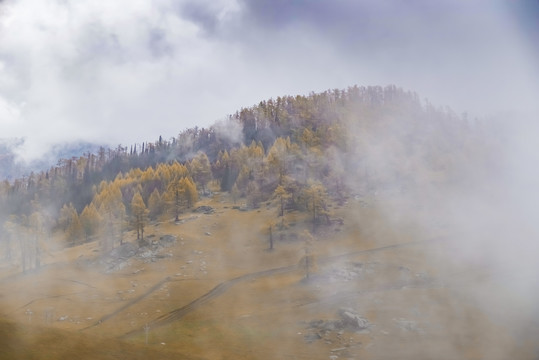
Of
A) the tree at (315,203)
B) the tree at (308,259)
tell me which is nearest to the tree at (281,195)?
the tree at (315,203)

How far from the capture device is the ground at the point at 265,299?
54031 millimetres

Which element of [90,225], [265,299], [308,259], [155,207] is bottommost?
[265,299]

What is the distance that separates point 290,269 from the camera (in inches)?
3910

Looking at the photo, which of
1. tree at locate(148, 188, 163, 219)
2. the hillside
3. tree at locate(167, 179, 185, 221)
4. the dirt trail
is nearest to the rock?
the hillside

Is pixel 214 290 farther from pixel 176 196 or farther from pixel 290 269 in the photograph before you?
pixel 176 196

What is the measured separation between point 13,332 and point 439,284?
248ft

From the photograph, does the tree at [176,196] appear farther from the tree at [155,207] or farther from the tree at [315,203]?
the tree at [315,203]

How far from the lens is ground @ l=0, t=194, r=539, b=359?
54031 millimetres

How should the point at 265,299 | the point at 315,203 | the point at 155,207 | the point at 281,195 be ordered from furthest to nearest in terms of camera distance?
the point at 155,207 → the point at 281,195 → the point at 315,203 → the point at 265,299

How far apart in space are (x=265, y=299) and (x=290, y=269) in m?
19.2

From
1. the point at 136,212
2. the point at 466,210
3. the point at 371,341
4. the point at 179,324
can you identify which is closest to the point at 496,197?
the point at 466,210

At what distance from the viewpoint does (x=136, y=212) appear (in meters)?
119

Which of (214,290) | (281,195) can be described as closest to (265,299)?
(214,290)

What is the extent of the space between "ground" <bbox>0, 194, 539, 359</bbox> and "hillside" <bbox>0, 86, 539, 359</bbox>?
0.37m
